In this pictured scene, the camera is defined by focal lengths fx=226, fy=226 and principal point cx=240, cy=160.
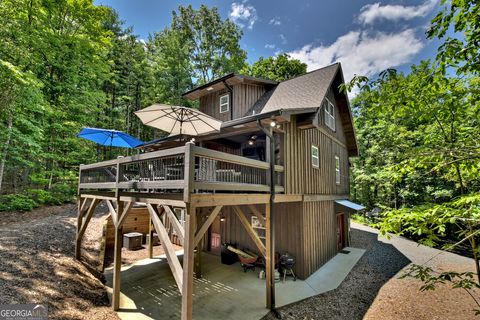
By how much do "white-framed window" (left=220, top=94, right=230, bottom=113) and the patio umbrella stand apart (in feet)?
13.1

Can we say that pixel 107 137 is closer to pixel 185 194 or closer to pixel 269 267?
pixel 185 194

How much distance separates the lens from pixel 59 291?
5.24m

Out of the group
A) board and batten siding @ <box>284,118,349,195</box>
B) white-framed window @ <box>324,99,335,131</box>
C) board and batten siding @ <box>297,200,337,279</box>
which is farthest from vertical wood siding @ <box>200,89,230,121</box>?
board and batten siding @ <box>297,200,337,279</box>

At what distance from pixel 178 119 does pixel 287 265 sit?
5980 millimetres

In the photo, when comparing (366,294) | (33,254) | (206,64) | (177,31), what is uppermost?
(177,31)

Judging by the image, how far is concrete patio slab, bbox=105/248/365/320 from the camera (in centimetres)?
574

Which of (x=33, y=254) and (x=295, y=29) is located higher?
(x=295, y=29)

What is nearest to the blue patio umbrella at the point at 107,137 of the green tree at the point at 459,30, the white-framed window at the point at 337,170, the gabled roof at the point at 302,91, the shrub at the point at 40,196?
the gabled roof at the point at 302,91

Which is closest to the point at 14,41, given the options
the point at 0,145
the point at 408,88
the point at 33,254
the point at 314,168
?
the point at 0,145

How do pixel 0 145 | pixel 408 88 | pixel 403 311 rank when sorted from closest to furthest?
pixel 408 88 → pixel 403 311 → pixel 0 145

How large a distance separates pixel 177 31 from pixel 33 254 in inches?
927

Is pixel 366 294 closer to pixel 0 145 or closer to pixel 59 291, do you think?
pixel 59 291

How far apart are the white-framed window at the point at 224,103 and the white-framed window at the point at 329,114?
4610 millimetres

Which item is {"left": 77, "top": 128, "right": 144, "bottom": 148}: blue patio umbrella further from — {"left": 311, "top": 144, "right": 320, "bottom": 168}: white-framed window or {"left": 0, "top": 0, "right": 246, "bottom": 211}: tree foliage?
{"left": 311, "top": 144, "right": 320, "bottom": 168}: white-framed window
